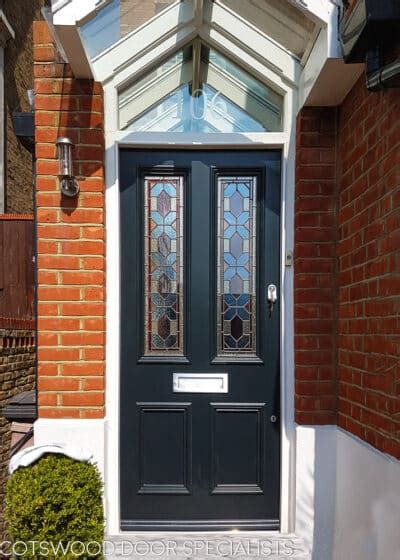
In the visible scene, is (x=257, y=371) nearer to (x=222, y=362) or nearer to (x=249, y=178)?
(x=222, y=362)

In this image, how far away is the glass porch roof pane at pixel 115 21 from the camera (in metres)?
2.13

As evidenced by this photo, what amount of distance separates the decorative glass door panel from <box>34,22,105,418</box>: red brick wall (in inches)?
9.7

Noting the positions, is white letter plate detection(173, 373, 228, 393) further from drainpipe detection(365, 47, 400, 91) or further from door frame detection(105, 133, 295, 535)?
drainpipe detection(365, 47, 400, 91)

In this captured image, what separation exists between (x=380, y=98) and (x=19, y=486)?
8.88 ft

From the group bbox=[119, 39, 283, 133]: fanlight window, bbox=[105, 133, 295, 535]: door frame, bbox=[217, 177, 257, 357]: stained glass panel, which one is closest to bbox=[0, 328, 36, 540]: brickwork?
bbox=[105, 133, 295, 535]: door frame

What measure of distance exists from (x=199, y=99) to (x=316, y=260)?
1379mm

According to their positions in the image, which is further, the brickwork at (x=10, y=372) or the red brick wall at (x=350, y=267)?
the brickwork at (x=10, y=372)

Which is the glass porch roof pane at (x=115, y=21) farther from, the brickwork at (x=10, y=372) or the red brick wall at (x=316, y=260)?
the brickwork at (x=10, y=372)

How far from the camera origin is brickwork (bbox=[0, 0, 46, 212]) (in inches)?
277

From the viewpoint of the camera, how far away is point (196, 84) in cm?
266

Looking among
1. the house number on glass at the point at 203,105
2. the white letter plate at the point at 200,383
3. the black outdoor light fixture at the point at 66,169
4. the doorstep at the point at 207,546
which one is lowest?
the doorstep at the point at 207,546

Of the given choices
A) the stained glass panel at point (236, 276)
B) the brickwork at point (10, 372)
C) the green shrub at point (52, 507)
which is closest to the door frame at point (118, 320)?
the stained glass panel at point (236, 276)

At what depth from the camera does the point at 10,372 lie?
4.64 meters

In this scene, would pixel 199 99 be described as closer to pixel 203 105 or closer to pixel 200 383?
pixel 203 105
